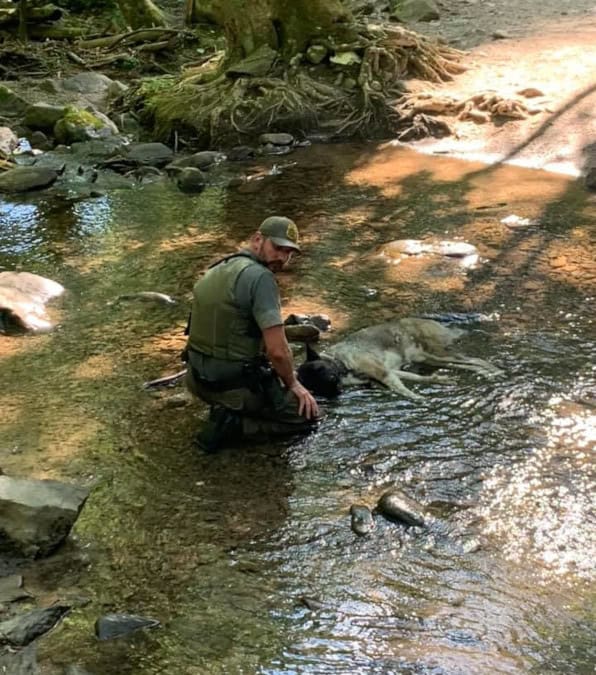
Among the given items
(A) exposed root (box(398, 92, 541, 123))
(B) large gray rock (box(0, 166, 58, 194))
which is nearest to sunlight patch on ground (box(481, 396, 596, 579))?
(A) exposed root (box(398, 92, 541, 123))

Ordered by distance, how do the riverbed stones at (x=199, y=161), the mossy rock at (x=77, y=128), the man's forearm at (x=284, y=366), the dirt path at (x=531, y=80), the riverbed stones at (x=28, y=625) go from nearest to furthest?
the riverbed stones at (x=28, y=625) → the man's forearm at (x=284, y=366) → the dirt path at (x=531, y=80) → the riverbed stones at (x=199, y=161) → the mossy rock at (x=77, y=128)

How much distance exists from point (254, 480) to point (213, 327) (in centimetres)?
95

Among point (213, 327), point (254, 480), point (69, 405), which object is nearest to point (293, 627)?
point (254, 480)

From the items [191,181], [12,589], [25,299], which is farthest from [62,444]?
[191,181]

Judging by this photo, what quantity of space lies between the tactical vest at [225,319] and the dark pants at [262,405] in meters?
0.22

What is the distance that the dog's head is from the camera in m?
5.99

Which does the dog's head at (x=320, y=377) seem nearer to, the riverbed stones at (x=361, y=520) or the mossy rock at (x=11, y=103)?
the riverbed stones at (x=361, y=520)

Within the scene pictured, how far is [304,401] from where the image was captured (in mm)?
5391

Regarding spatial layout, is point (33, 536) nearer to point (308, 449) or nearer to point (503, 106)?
point (308, 449)

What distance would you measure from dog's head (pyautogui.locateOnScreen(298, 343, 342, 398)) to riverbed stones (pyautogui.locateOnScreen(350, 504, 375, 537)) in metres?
1.30

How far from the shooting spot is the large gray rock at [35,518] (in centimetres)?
448

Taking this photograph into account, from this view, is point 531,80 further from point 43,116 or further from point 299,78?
point 43,116

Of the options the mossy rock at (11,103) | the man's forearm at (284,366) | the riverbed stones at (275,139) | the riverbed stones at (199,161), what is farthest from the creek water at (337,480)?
the mossy rock at (11,103)

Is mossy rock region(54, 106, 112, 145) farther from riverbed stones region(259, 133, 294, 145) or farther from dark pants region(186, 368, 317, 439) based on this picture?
dark pants region(186, 368, 317, 439)
